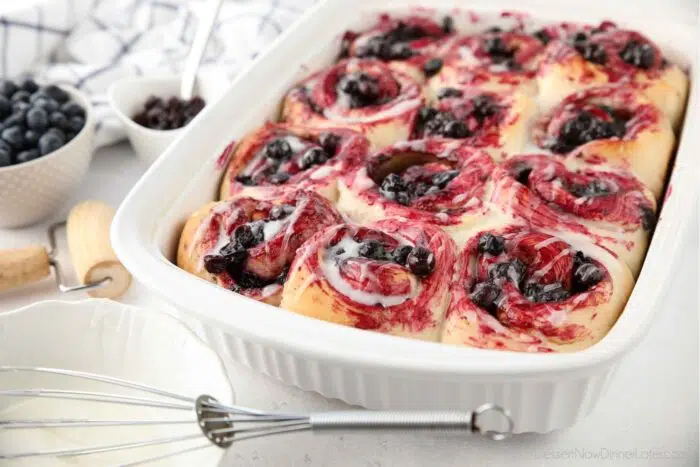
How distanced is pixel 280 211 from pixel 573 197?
53 centimetres

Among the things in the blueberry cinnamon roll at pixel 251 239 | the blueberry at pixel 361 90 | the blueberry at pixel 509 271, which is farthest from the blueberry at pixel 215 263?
the blueberry at pixel 361 90

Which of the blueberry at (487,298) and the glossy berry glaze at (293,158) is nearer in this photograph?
the blueberry at (487,298)

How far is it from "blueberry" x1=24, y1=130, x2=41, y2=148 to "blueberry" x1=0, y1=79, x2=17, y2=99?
158 mm

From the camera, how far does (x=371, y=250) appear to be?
1.34 metres

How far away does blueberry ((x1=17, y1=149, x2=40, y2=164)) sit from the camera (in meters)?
1.76

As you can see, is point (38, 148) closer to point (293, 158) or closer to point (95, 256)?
point (95, 256)

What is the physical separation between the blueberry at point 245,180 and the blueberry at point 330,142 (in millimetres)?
165

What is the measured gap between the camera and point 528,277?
4.39ft

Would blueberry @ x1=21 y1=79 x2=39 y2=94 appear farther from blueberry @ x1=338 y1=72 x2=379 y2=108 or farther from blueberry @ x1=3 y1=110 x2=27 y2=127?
blueberry @ x1=338 y1=72 x2=379 y2=108

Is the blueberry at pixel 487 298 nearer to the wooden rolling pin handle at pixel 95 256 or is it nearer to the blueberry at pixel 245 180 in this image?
the blueberry at pixel 245 180

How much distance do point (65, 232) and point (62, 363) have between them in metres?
0.50

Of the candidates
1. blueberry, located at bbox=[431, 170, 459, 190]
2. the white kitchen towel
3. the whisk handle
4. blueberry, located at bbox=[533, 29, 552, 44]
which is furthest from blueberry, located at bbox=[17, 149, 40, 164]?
blueberry, located at bbox=[533, 29, 552, 44]

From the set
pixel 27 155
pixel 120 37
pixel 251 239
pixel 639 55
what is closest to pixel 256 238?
pixel 251 239

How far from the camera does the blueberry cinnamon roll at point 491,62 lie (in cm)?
184
